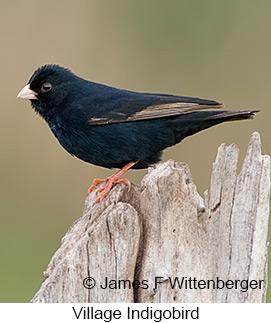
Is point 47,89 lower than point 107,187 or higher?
higher

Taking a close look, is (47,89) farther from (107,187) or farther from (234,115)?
(234,115)

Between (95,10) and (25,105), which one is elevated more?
(95,10)

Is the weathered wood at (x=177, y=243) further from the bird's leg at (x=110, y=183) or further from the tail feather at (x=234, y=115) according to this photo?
the tail feather at (x=234, y=115)

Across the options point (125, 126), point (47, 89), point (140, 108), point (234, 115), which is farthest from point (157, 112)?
point (47, 89)

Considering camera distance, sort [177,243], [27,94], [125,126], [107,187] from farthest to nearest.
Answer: [27,94]
[125,126]
[107,187]
[177,243]

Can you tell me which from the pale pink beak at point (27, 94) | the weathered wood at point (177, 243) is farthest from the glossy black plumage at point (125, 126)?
the weathered wood at point (177, 243)

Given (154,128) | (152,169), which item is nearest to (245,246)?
(152,169)

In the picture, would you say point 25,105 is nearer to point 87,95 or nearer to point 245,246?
point 87,95
